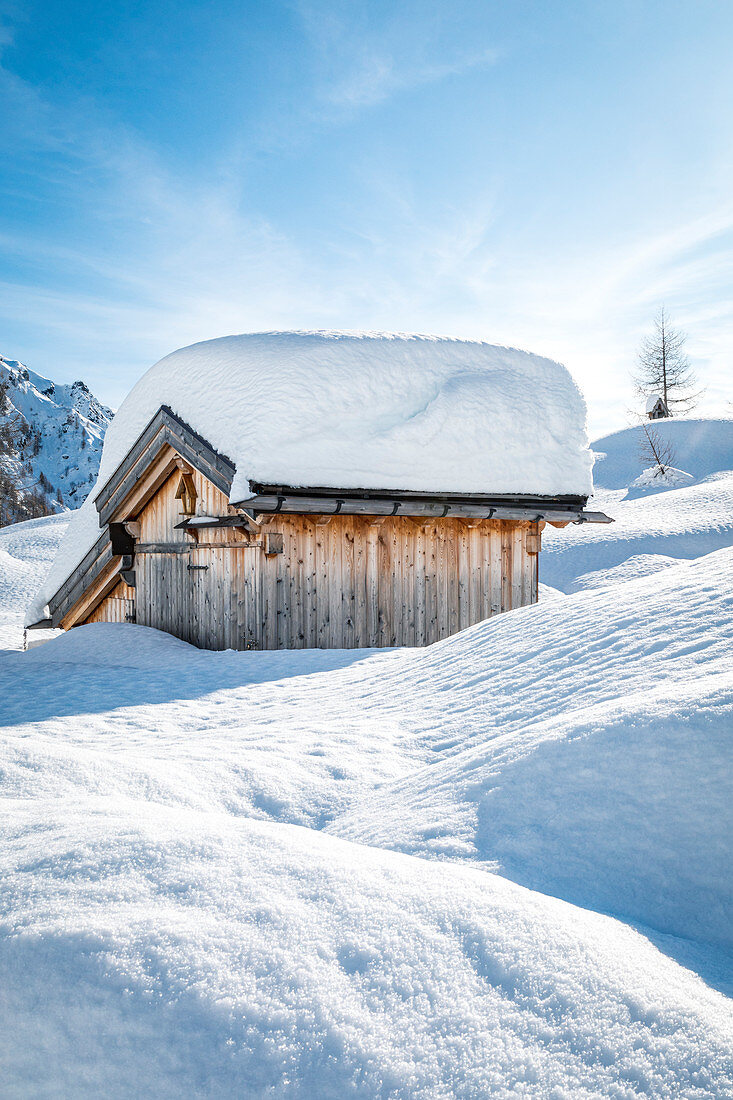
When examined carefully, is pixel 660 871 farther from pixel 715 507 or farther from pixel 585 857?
pixel 715 507

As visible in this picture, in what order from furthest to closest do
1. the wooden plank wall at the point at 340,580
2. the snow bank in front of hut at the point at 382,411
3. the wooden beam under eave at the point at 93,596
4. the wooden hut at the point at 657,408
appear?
the wooden hut at the point at 657,408 < the wooden beam under eave at the point at 93,596 < the wooden plank wall at the point at 340,580 < the snow bank in front of hut at the point at 382,411

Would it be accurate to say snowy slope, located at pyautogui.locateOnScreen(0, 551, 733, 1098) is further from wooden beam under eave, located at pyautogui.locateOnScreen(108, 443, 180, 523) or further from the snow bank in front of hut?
wooden beam under eave, located at pyautogui.locateOnScreen(108, 443, 180, 523)

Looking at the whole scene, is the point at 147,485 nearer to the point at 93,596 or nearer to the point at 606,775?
the point at 93,596

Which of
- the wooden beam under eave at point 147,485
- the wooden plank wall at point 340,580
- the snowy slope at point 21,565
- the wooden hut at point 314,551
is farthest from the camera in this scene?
the snowy slope at point 21,565

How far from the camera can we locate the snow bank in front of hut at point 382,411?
7441mm

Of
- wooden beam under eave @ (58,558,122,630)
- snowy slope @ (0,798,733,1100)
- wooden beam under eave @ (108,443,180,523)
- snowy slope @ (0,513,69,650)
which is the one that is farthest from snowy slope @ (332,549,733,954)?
snowy slope @ (0,513,69,650)

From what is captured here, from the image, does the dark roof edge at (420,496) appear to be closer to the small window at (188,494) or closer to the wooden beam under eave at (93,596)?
the small window at (188,494)

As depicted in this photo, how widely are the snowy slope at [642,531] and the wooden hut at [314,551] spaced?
319 inches

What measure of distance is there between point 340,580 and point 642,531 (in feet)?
47.7

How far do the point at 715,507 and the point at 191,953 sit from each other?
23.0 meters

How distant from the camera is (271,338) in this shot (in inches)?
312

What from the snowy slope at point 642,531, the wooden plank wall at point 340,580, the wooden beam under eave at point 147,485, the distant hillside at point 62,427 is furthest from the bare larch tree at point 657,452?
the distant hillside at point 62,427

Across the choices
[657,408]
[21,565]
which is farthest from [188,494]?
[657,408]

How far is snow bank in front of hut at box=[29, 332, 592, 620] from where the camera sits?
7.44 m
